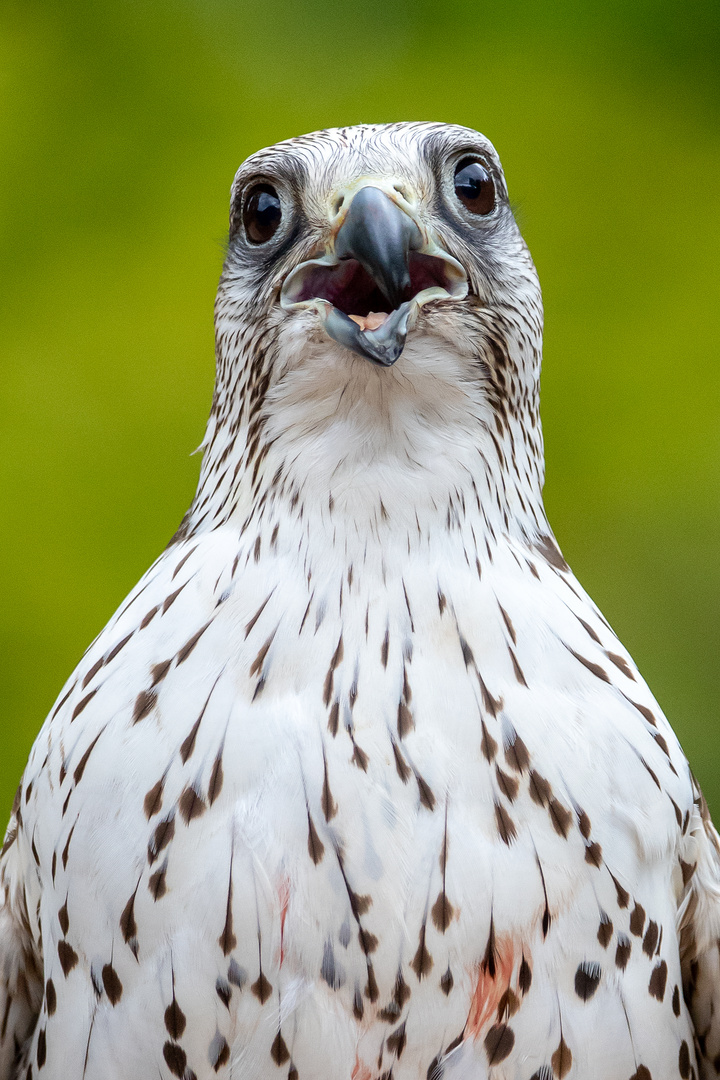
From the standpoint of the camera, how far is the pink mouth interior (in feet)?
4.38

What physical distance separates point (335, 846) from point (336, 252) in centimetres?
69

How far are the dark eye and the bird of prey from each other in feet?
0.07

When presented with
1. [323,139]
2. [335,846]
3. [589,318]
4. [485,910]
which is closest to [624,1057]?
[485,910]

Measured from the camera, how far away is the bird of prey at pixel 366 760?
3.71ft

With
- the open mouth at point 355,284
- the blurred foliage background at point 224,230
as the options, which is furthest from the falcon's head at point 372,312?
the blurred foliage background at point 224,230

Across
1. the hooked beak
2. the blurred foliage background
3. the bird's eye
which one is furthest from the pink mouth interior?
the blurred foliage background

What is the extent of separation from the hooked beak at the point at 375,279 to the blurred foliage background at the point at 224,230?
164cm

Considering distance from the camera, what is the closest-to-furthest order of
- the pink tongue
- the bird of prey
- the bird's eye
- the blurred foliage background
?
1. the bird of prey
2. the pink tongue
3. the bird's eye
4. the blurred foliage background

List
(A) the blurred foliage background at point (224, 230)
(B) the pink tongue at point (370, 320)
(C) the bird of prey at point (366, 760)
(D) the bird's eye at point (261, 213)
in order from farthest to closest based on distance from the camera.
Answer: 1. (A) the blurred foliage background at point (224, 230)
2. (D) the bird's eye at point (261, 213)
3. (B) the pink tongue at point (370, 320)
4. (C) the bird of prey at point (366, 760)

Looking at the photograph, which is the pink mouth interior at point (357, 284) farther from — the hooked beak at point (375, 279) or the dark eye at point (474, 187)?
the dark eye at point (474, 187)

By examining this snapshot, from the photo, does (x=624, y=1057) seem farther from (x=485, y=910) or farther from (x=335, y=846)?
(x=335, y=846)

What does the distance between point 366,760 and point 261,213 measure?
2.56 feet

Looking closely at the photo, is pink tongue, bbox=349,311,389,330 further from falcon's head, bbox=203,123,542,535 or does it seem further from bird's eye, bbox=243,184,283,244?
bird's eye, bbox=243,184,283,244

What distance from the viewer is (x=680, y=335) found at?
313 cm
